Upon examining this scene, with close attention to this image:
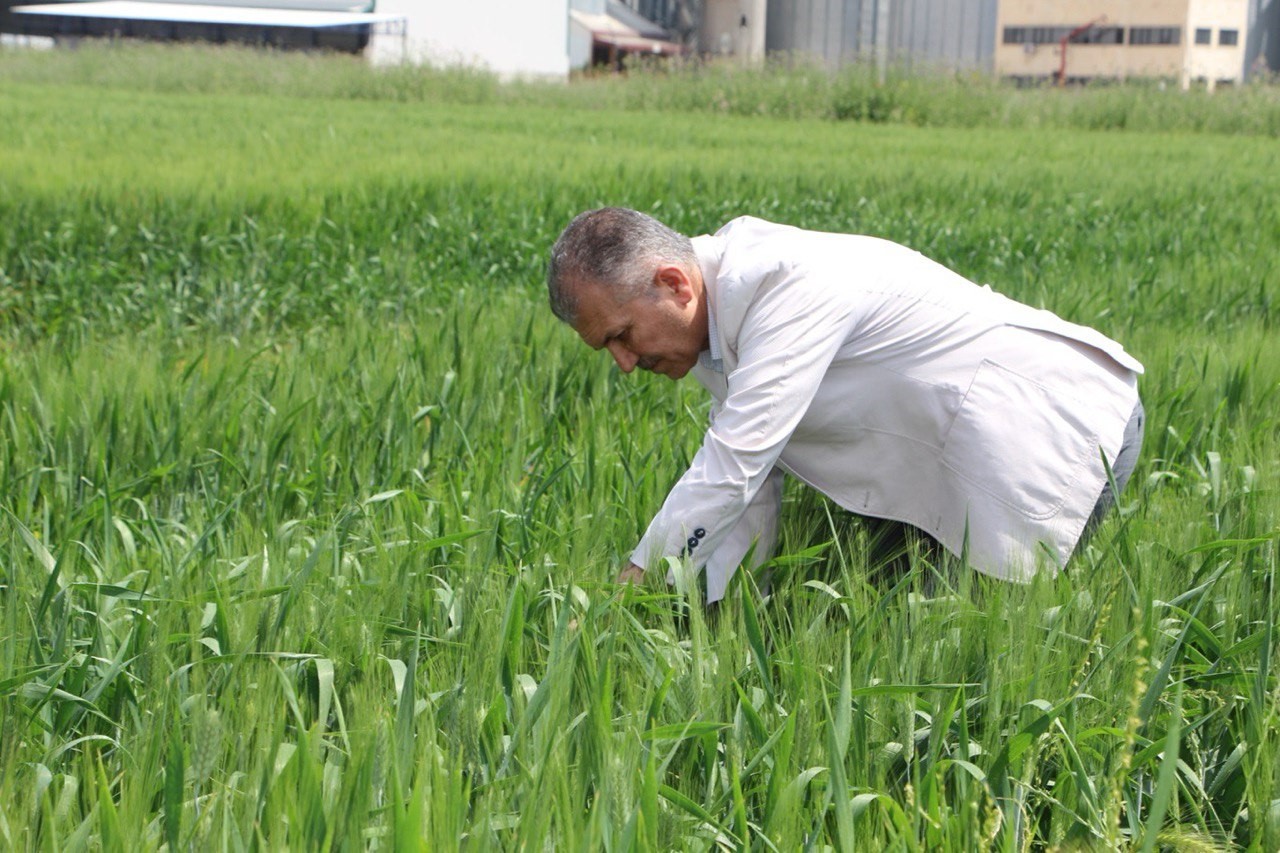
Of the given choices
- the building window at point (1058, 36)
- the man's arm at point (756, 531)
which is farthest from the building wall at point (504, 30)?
the man's arm at point (756, 531)

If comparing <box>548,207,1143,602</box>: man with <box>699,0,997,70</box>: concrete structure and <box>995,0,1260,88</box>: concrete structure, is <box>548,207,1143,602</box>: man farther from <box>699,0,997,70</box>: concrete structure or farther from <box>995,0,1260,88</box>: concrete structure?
<box>995,0,1260,88</box>: concrete structure

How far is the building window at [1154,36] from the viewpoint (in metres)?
41.1

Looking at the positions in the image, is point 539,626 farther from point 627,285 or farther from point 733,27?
point 733,27

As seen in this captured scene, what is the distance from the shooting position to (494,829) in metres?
1.31

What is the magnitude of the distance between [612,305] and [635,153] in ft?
28.5

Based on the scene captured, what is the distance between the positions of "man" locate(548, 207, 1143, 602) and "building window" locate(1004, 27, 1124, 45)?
4247 cm

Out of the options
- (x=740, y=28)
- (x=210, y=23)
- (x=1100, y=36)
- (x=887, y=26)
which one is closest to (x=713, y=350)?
(x=210, y=23)

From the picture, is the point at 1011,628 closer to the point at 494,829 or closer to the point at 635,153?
the point at 494,829

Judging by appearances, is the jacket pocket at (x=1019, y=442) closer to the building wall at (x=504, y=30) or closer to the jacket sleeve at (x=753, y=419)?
the jacket sleeve at (x=753, y=419)

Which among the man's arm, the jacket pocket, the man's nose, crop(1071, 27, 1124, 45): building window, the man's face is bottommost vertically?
the man's arm

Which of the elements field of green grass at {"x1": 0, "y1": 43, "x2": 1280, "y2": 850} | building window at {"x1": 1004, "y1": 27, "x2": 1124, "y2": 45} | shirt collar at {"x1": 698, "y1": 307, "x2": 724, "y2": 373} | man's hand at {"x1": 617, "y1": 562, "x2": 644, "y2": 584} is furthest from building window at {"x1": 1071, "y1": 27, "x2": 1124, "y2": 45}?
man's hand at {"x1": 617, "y1": 562, "x2": 644, "y2": 584}

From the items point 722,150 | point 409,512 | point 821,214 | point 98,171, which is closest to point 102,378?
point 409,512

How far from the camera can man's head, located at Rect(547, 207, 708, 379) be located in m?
2.20

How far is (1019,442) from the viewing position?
7.72ft
